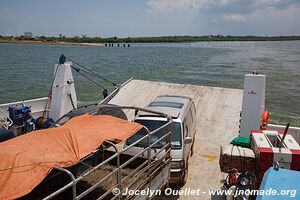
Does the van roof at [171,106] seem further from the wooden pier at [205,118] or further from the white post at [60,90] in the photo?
the white post at [60,90]

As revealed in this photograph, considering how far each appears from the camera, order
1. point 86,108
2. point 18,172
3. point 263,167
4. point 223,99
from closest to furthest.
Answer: point 18,172, point 263,167, point 86,108, point 223,99

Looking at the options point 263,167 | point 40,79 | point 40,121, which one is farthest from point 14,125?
point 40,79

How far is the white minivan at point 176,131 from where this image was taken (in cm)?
774

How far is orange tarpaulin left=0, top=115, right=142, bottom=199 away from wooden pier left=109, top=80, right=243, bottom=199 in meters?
3.13

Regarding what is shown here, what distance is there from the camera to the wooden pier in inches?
348

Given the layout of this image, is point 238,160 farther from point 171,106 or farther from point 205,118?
point 205,118

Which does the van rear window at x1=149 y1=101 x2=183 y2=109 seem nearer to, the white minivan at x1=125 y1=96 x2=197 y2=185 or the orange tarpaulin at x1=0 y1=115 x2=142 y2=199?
the white minivan at x1=125 y1=96 x2=197 y2=185

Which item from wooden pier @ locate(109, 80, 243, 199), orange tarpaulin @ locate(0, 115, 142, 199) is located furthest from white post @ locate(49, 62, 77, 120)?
orange tarpaulin @ locate(0, 115, 142, 199)

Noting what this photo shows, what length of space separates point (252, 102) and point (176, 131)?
3253 millimetres

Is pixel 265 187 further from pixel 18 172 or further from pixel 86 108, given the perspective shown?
pixel 86 108

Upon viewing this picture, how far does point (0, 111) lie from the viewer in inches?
450

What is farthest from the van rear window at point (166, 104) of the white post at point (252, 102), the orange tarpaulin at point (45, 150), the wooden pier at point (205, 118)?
the orange tarpaulin at point (45, 150)

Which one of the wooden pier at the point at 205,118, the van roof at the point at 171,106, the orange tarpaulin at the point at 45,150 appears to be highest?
the orange tarpaulin at the point at 45,150

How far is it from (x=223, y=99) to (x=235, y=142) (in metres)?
6.19
